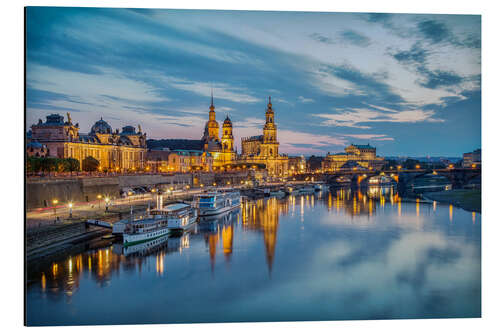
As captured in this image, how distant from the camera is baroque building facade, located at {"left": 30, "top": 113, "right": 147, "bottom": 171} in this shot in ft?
132

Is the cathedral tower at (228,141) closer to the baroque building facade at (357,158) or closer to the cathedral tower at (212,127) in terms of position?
the cathedral tower at (212,127)

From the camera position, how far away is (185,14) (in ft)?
36.8

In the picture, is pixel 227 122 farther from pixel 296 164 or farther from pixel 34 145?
pixel 34 145

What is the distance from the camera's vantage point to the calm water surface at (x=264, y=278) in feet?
37.2

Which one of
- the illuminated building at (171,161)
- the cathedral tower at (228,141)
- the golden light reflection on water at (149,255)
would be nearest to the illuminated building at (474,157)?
the golden light reflection on water at (149,255)

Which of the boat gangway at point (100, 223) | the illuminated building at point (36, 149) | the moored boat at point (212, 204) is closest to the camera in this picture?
the boat gangway at point (100, 223)

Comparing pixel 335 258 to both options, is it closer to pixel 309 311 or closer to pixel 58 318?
pixel 309 311

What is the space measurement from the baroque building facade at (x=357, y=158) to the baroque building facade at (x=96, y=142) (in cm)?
7529

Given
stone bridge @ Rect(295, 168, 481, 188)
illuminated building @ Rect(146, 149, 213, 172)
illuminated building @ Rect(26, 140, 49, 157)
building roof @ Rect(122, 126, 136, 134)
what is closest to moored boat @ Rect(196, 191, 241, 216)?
illuminated building @ Rect(26, 140, 49, 157)

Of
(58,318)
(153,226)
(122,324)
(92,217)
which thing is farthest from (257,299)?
(92,217)

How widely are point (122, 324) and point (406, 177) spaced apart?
60.8 metres

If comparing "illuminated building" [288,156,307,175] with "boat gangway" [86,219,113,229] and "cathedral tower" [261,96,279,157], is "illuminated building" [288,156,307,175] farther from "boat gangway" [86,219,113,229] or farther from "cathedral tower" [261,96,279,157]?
"boat gangway" [86,219,113,229]

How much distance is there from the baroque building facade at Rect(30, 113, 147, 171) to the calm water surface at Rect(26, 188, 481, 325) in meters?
20.1

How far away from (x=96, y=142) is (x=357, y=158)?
96413mm
